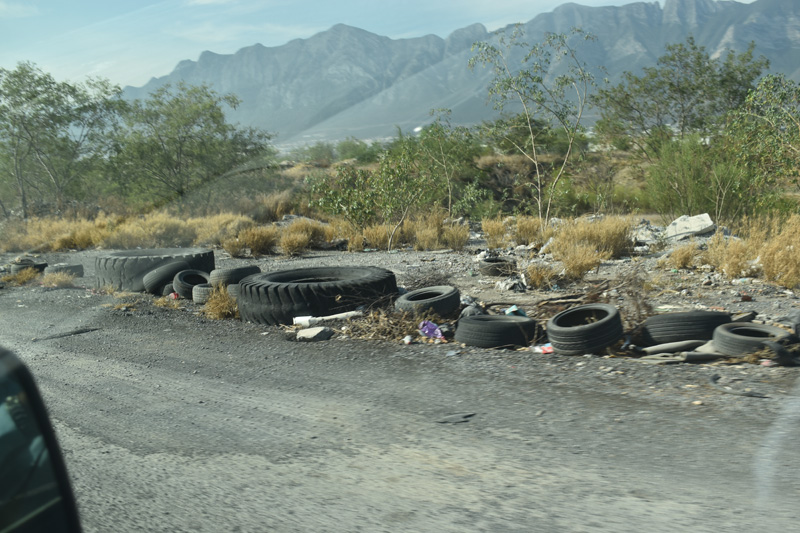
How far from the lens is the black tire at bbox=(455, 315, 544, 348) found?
6402 millimetres

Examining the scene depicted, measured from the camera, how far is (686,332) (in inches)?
237

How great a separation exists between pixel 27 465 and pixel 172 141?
29.3m

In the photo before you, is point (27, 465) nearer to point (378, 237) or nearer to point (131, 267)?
point (131, 267)

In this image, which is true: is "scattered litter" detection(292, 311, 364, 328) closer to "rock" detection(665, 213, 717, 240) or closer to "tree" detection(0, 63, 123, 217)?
"rock" detection(665, 213, 717, 240)

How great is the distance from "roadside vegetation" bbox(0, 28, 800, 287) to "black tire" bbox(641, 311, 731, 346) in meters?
3.53

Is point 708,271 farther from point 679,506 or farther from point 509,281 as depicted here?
point 679,506

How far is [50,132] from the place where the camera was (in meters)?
27.5

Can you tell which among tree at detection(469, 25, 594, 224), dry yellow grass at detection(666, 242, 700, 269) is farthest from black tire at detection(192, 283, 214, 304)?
tree at detection(469, 25, 594, 224)

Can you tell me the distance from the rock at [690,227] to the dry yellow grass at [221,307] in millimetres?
9937

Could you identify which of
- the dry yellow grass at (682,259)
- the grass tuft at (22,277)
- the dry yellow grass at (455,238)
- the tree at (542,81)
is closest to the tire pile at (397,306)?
the grass tuft at (22,277)

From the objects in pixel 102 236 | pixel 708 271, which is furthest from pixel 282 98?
pixel 708 271

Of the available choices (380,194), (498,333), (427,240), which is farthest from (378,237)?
(498,333)

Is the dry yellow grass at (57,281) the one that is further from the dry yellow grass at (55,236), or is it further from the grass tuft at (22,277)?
the dry yellow grass at (55,236)

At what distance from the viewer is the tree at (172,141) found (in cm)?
2873
